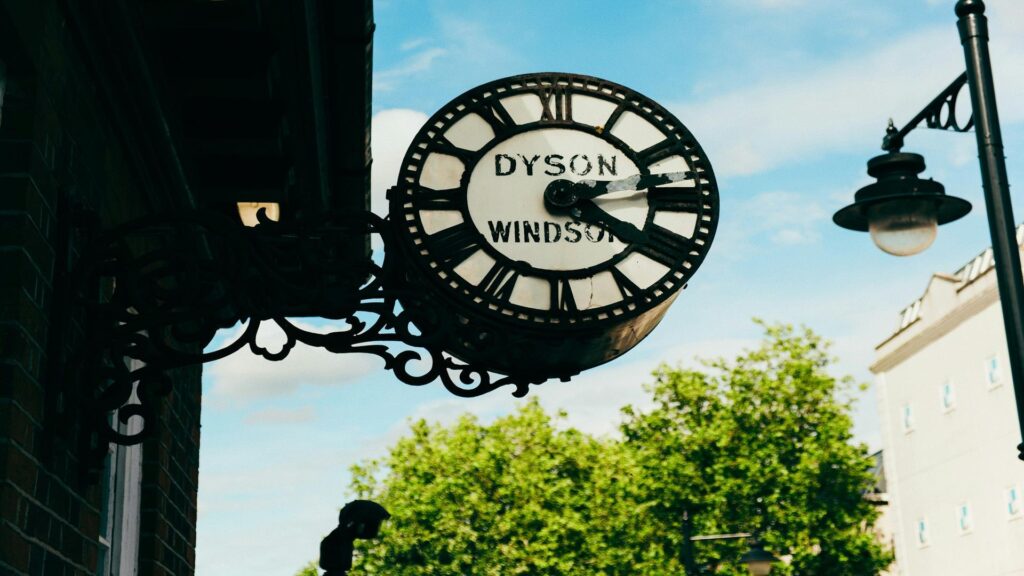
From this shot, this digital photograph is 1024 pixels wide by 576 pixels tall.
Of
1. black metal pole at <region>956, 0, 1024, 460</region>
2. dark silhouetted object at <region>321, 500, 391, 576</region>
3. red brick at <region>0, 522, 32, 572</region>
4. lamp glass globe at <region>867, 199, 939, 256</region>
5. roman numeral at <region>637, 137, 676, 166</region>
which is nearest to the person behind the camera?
red brick at <region>0, 522, 32, 572</region>

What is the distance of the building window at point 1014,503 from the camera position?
35.9 meters

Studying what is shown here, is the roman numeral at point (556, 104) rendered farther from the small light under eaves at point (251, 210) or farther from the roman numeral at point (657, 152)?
the small light under eaves at point (251, 210)

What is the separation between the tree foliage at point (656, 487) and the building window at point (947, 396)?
3.30 metres

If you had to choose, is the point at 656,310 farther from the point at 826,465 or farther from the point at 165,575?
the point at 826,465

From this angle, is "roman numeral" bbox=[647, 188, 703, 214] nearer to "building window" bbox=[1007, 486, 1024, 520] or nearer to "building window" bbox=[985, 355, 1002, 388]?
"building window" bbox=[1007, 486, 1024, 520]

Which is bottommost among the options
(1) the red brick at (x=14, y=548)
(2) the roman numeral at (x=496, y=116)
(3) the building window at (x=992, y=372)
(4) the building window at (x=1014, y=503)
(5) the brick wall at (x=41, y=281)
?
(1) the red brick at (x=14, y=548)

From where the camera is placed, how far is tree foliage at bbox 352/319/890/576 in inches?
1491

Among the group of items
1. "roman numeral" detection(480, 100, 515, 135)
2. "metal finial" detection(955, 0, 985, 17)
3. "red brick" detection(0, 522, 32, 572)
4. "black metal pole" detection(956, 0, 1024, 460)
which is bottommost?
"red brick" detection(0, 522, 32, 572)

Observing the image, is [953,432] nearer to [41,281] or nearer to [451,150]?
[451,150]

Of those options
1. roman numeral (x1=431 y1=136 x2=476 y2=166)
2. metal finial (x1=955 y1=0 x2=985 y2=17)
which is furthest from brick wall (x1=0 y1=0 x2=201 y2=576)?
metal finial (x1=955 y1=0 x2=985 y2=17)

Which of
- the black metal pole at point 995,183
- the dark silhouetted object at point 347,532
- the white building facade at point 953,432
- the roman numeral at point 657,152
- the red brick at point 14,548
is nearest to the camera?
the red brick at point 14,548

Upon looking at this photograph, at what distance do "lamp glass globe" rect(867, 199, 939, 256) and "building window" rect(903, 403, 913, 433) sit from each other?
3768 centimetres

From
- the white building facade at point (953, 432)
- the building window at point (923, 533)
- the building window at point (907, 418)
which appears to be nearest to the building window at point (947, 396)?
the white building facade at point (953, 432)

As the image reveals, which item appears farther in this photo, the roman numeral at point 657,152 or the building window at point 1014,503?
the building window at point 1014,503
